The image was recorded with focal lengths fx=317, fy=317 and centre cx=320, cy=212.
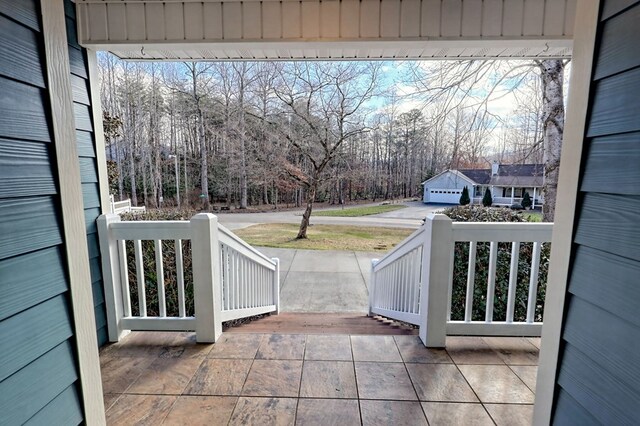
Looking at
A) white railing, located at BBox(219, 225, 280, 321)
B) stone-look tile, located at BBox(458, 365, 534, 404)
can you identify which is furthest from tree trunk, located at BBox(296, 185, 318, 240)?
stone-look tile, located at BBox(458, 365, 534, 404)

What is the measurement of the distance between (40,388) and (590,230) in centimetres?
160

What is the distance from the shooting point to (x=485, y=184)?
37.5 ft

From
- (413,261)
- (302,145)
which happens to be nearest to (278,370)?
(413,261)

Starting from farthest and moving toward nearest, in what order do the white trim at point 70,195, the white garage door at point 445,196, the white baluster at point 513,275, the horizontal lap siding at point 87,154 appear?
1. the white garage door at point 445,196
2. the white baluster at point 513,275
3. the horizontal lap siding at point 87,154
4. the white trim at point 70,195

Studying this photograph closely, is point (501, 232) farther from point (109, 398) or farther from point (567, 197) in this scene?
point (109, 398)

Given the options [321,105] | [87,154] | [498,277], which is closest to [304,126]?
[321,105]

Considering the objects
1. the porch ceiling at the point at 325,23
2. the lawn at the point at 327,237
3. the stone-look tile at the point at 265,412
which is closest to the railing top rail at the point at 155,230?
the stone-look tile at the point at 265,412

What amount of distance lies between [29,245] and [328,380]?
66.0 inches

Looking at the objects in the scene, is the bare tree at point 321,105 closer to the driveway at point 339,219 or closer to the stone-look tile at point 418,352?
the driveway at point 339,219

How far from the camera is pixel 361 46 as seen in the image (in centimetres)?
239

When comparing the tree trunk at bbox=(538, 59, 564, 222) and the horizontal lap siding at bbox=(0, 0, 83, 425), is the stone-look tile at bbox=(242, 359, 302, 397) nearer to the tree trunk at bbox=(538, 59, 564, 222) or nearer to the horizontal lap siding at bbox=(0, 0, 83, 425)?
the horizontal lap siding at bbox=(0, 0, 83, 425)

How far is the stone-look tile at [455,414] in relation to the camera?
164 cm

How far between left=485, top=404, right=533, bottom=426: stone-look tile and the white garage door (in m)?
15.1

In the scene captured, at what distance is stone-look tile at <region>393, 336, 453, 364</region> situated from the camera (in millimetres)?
2166
